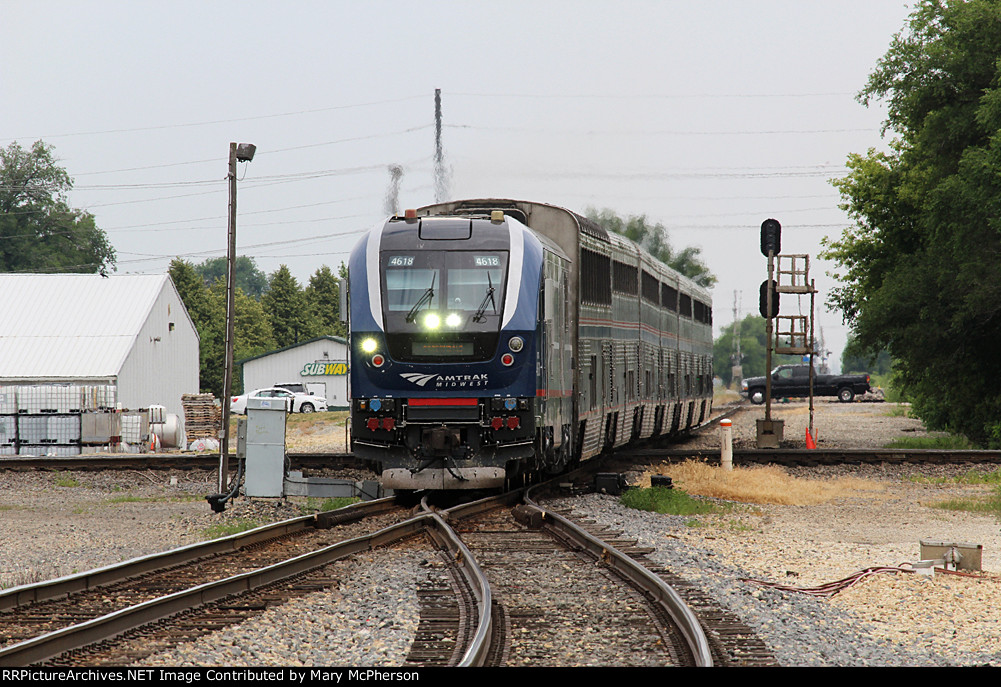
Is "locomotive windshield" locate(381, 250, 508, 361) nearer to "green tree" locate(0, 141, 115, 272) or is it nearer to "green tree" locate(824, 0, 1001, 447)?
"green tree" locate(824, 0, 1001, 447)

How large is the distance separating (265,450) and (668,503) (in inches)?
213

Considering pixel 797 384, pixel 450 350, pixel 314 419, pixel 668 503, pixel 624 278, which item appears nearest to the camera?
pixel 450 350

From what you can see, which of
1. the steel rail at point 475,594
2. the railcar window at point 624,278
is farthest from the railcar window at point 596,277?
the steel rail at point 475,594

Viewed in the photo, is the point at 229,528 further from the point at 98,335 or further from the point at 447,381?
the point at 98,335

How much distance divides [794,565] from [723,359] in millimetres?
166284

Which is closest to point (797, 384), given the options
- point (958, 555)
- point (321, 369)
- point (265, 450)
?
point (321, 369)

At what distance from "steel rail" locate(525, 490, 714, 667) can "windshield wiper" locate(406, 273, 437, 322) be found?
2.85 meters

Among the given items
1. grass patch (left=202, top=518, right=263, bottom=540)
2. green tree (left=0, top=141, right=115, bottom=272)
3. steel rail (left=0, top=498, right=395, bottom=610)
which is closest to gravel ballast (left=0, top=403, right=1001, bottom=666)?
grass patch (left=202, top=518, right=263, bottom=540)

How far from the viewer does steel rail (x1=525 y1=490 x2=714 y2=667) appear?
22.4 feet

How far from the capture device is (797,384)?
64.2m

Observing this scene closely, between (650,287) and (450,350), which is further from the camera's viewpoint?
(650,287)

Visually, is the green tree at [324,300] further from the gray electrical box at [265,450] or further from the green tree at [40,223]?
the gray electrical box at [265,450]

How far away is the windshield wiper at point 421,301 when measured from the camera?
1423 cm

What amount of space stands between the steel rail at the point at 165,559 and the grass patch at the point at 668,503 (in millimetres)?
3545
